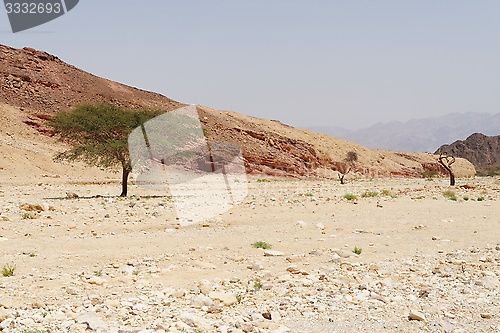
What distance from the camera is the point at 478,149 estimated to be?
10369cm

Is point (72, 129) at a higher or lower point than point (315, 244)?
higher

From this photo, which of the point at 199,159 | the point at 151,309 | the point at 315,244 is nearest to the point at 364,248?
the point at 315,244

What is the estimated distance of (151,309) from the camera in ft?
20.6

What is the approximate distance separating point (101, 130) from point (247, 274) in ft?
59.5

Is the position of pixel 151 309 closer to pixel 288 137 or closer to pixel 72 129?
pixel 72 129

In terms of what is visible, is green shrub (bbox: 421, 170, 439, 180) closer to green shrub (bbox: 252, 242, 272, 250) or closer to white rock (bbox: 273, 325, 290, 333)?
green shrub (bbox: 252, 242, 272, 250)

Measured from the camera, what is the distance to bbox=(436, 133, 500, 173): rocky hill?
3999 inches

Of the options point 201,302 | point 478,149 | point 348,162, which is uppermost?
point 478,149

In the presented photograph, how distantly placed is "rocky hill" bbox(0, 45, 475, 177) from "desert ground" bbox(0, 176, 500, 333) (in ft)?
115

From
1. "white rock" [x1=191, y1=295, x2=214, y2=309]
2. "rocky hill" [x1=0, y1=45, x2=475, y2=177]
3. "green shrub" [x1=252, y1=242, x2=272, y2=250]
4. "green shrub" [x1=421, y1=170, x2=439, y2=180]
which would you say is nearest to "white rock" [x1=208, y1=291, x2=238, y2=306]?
"white rock" [x1=191, y1=295, x2=214, y2=309]

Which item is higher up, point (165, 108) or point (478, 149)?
point (165, 108)

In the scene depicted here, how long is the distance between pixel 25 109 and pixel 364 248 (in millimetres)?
50402

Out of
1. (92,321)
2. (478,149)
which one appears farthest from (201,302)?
(478,149)

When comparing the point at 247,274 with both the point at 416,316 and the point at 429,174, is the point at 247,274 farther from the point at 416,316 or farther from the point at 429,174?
the point at 429,174
